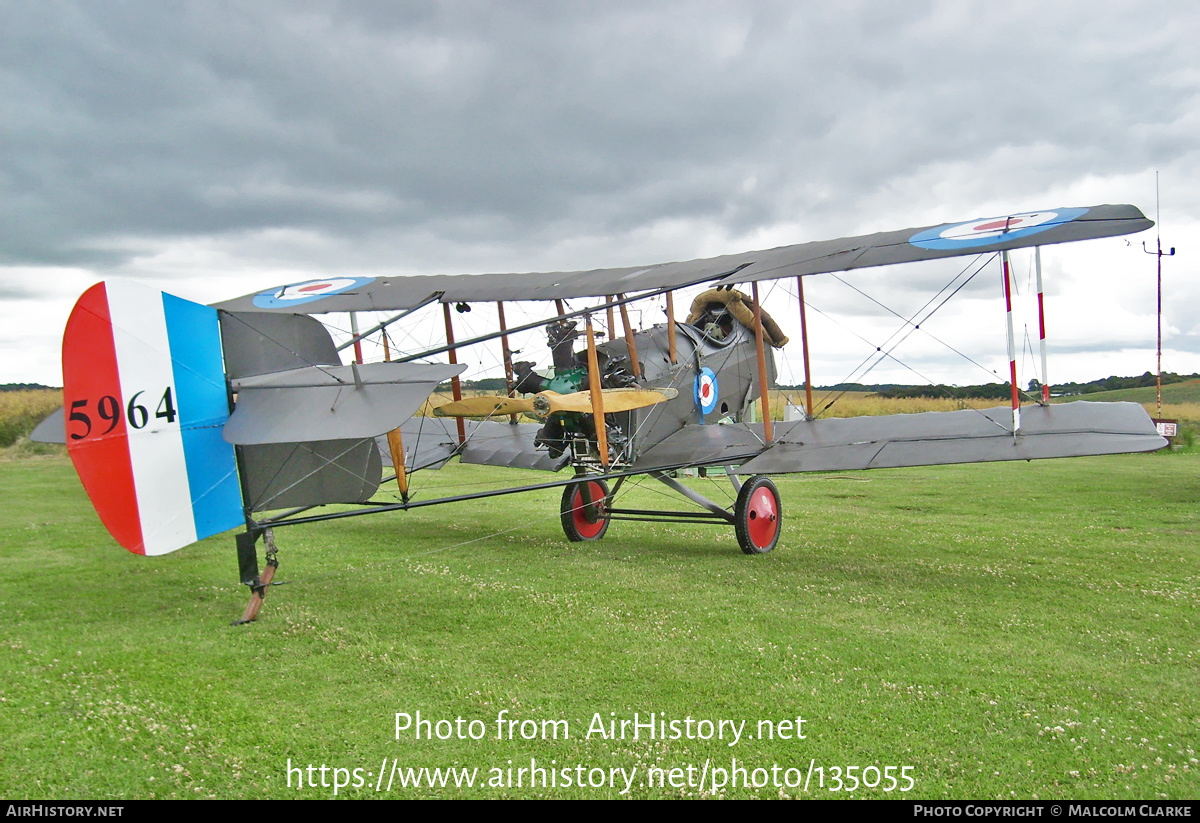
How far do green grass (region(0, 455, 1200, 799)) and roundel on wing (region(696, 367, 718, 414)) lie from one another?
65.8 inches

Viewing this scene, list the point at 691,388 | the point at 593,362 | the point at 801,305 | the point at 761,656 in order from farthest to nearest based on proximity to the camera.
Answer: the point at 691,388
the point at 801,305
the point at 593,362
the point at 761,656

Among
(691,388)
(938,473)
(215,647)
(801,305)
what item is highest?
(801,305)

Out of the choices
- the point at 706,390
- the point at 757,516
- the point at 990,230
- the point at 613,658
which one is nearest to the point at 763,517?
the point at 757,516

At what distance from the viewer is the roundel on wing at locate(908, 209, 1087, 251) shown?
627cm

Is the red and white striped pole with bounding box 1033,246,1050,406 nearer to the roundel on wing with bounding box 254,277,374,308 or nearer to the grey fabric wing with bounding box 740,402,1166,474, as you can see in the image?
the grey fabric wing with bounding box 740,402,1166,474

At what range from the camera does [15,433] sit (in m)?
18.1

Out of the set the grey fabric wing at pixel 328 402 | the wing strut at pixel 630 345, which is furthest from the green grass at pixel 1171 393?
the grey fabric wing at pixel 328 402

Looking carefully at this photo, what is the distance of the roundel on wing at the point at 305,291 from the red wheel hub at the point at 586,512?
11.5 ft

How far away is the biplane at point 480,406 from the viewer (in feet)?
15.6

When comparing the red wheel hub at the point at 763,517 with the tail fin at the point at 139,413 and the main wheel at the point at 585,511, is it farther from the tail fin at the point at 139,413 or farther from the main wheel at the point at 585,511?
the tail fin at the point at 139,413

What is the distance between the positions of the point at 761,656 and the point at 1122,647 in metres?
2.41
